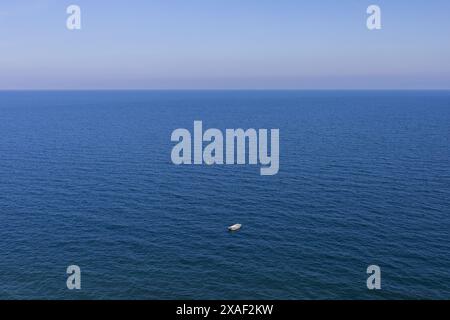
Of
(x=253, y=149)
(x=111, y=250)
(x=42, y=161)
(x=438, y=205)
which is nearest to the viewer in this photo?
(x=111, y=250)

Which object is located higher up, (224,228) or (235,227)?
(235,227)

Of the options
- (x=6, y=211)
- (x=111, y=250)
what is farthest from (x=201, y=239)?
(x=6, y=211)

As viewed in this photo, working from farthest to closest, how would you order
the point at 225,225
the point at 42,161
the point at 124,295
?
the point at 42,161, the point at 225,225, the point at 124,295

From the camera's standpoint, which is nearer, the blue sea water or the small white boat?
the blue sea water

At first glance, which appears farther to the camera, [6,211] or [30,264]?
[6,211]

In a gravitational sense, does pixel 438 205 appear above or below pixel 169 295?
above

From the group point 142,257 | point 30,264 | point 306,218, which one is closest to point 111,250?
point 142,257

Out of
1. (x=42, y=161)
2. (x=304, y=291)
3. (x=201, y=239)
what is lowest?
(x=304, y=291)

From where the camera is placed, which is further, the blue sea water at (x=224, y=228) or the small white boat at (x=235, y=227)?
the small white boat at (x=235, y=227)

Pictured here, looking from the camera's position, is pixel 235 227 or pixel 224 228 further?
pixel 224 228

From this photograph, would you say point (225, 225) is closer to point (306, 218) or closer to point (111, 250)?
point (306, 218)
